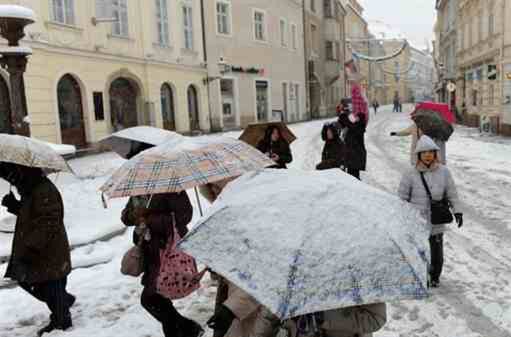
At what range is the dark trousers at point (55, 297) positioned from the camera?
4.21 metres

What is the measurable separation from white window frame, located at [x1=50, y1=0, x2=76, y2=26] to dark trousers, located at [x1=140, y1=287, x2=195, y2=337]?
14.2 metres

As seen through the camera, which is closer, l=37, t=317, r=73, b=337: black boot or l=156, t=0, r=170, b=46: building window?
l=37, t=317, r=73, b=337: black boot

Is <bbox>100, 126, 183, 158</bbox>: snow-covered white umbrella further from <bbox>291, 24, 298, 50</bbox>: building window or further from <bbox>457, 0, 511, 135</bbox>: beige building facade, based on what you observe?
<bbox>291, 24, 298, 50</bbox>: building window

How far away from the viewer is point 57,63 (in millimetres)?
15922

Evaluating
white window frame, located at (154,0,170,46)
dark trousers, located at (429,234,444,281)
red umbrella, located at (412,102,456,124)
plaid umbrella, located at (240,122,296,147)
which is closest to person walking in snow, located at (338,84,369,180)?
red umbrella, located at (412,102,456,124)

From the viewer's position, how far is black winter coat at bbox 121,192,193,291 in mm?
3604

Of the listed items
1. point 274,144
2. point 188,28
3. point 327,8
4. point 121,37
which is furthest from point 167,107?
point 327,8

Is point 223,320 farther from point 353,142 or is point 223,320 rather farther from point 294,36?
point 294,36

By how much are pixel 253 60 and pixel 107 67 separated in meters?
14.3

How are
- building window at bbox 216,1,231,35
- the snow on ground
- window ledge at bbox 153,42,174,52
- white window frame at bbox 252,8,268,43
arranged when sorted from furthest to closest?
white window frame at bbox 252,8,268,43, building window at bbox 216,1,231,35, window ledge at bbox 153,42,174,52, the snow on ground

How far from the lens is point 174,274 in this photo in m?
3.62

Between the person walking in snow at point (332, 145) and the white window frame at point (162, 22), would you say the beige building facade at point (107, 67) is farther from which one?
the person walking in snow at point (332, 145)

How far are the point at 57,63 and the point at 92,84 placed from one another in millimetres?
1842

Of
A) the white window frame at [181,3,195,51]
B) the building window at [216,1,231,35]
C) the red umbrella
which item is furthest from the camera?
the building window at [216,1,231,35]
